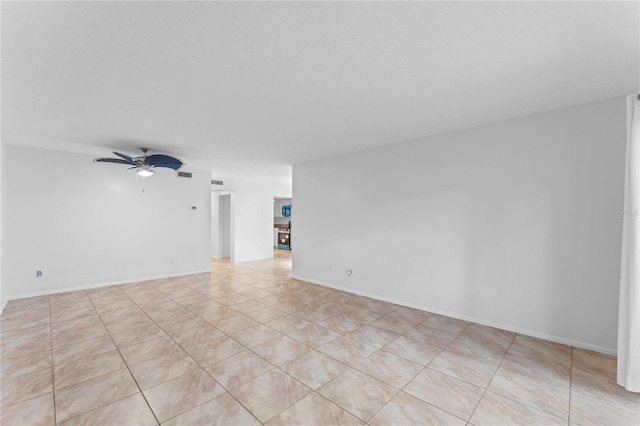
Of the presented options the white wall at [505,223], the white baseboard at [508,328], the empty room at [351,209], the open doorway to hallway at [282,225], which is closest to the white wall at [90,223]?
the empty room at [351,209]

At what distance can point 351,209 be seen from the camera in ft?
17.3

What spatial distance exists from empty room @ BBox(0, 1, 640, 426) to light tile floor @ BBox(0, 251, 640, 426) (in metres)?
0.02

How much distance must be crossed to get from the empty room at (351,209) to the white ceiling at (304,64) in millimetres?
21

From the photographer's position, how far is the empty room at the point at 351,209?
188 centimetres

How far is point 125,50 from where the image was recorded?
6.57ft

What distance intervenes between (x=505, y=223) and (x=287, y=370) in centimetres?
322

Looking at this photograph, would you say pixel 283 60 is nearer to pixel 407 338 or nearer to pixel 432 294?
pixel 407 338

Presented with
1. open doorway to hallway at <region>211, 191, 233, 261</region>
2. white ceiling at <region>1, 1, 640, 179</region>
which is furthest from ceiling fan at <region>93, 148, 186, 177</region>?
open doorway to hallway at <region>211, 191, 233, 261</region>

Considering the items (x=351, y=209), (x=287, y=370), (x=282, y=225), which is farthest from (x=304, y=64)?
(x=282, y=225)

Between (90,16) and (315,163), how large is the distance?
454 centimetres

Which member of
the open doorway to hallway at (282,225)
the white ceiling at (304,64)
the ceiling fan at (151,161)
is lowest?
the open doorway to hallway at (282,225)

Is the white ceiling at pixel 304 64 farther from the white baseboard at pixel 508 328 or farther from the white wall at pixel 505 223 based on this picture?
the white baseboard at pixel 508 328

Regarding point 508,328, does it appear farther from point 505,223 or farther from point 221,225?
point 221,225

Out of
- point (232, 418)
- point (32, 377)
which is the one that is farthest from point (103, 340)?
point (232, 418)
